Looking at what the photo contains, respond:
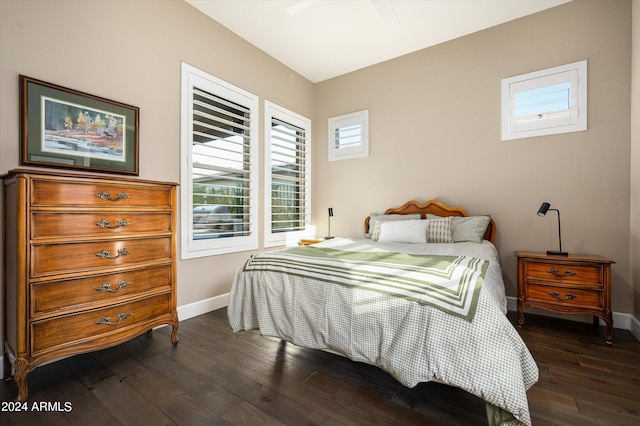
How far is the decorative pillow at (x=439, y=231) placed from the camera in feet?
10.1

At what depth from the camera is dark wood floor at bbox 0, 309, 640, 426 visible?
1.46m

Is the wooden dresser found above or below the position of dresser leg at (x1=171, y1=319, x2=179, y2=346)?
above

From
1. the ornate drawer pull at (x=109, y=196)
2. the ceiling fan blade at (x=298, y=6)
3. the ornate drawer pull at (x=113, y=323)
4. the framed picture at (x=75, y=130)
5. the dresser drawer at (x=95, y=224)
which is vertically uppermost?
the ceiling fan blade at (x=298, y=6)

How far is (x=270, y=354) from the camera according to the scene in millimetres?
2121

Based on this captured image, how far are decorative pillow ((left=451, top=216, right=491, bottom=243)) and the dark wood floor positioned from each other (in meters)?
1.07

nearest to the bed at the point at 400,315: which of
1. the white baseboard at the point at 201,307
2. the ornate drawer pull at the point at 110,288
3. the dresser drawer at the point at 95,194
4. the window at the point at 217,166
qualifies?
the ornate drawer pull at the point at 110,288

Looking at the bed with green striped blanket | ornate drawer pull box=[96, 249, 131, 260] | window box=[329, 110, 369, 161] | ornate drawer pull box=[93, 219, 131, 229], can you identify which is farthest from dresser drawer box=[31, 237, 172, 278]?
window box=[329, 110, 369, 161]

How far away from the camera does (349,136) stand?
4.34 metres

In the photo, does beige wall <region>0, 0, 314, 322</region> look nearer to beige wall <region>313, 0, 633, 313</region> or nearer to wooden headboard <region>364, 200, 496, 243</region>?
beige wall <region>313, 0, 633, 313</region>

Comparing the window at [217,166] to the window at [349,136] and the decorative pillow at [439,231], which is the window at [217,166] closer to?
the window at [349,136]

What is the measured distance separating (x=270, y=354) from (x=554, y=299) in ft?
8.00

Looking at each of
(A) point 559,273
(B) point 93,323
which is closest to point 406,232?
(A) point 559,273

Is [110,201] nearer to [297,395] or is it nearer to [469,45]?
[297,395]

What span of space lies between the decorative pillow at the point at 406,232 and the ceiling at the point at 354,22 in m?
2.08
